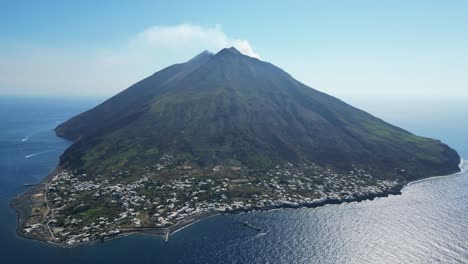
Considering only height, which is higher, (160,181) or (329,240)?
(160,181)

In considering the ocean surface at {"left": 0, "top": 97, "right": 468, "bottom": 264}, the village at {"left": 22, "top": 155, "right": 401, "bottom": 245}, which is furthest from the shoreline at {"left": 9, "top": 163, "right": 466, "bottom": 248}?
the ocean surface at {"left": 0, "top": 97, "right": 468, "bottom": 264}

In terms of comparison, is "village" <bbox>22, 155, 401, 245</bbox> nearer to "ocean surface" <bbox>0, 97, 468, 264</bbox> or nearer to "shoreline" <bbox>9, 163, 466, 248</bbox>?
"shoreline" <bbox>9, 163, 466, 248</bbox>

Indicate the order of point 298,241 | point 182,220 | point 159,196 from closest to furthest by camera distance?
point 298,241
point 182,220
point 159,196

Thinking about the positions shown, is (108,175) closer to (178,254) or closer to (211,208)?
(211,208)

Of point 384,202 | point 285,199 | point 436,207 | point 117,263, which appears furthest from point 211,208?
point 436,207

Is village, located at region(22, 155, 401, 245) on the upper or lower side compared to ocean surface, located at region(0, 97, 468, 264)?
upper

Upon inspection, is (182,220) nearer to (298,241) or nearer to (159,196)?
(159,196)

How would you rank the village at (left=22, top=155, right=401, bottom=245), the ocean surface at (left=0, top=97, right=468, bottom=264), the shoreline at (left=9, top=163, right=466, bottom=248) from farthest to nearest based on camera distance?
1. the village at (left=22, top=155, right=401, bottom=245)
2. the shoreline at (left=9, top=163, right=466, bottom=248)
3. the ocean surface at (left=0, top=97, right=468, bottom=264)

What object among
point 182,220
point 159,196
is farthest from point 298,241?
point 159,196
